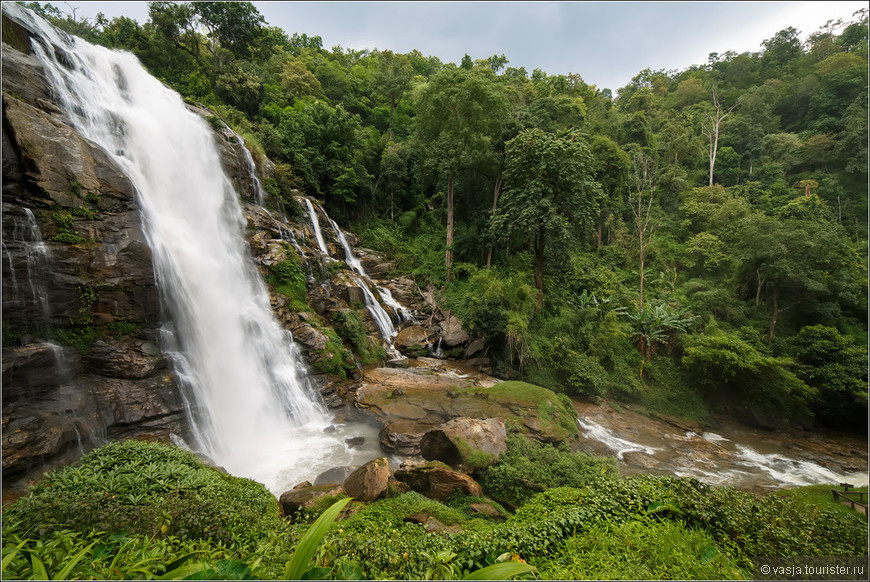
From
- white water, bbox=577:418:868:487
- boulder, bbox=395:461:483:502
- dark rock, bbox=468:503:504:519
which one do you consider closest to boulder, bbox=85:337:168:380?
boulder, bbox=395:461:483:502

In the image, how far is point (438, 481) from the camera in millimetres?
5961

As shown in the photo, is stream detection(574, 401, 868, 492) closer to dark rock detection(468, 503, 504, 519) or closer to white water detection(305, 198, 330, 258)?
dark rock detection(468, 503, 504, 519)

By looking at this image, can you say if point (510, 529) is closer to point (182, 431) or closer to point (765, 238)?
point (182, 431)

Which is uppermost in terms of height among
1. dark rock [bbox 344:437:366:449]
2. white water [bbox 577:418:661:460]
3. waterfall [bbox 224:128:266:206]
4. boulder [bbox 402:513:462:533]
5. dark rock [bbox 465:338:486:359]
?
waterfall [bbox 224:128:266:206]

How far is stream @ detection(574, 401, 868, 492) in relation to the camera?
811cm

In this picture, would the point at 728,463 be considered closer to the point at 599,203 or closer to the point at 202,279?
the point at 599,203

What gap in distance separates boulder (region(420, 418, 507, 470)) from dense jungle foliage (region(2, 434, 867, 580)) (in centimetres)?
163

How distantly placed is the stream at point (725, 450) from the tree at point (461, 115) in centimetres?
1214

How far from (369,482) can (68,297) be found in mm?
7105

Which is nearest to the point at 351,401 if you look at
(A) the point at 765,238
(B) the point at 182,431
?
(B) the point at 182,431

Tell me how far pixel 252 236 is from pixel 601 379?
45.4 ft

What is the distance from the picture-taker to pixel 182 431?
7.04m

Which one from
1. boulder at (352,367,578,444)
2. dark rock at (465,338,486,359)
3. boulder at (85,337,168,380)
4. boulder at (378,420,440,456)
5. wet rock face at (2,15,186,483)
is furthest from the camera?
dark rock at (465,338,486,359)

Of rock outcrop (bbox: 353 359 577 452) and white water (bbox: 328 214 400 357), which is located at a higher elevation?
white water (bbox: 328 214 400 357)
